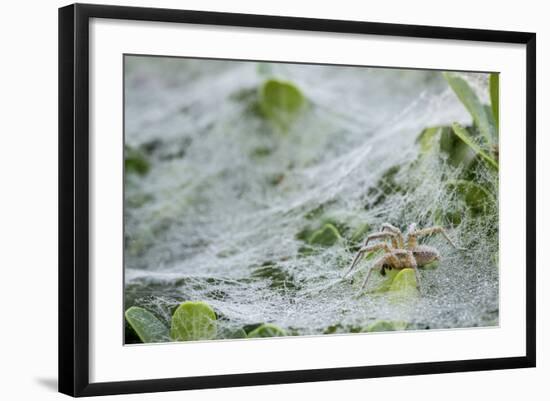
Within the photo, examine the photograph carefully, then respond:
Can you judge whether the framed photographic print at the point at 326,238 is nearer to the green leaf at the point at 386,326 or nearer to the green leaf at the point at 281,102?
the green leaf at the point at 386,326

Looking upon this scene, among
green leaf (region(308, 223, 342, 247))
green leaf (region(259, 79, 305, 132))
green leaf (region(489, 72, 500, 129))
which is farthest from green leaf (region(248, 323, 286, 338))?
green leaf (region(259, 79, 305, 132))

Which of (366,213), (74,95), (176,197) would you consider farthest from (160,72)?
(74,95)

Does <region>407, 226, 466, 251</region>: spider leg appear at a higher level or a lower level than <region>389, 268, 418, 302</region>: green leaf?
higher

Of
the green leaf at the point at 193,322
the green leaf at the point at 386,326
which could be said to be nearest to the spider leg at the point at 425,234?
the green leaf at the point at 386,326

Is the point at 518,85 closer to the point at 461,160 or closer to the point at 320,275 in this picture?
the point at 461,160

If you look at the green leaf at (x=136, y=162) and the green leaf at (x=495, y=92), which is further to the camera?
the green leaf at (x=136, y=162)

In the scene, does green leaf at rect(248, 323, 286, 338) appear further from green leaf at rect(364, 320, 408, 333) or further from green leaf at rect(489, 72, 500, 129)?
green leaf at rect(489, 72, 500, 129)

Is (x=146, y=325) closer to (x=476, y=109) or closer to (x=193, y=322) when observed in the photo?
(x=193, y=322)

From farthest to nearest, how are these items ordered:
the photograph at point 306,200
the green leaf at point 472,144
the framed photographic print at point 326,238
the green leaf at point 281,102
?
the green leaf at point 281,102
the green leaf at point 472,144
the photograph at point 306,200
the framed photographic print at point 326,238
